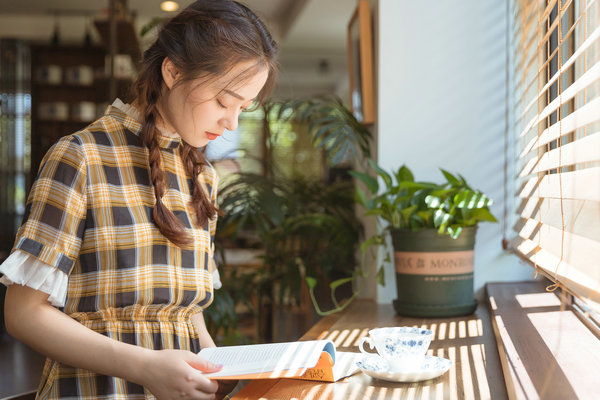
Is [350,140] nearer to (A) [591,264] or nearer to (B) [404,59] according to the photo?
(B) [404,59]

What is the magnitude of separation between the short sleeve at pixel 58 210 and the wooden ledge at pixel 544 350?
0.77 m

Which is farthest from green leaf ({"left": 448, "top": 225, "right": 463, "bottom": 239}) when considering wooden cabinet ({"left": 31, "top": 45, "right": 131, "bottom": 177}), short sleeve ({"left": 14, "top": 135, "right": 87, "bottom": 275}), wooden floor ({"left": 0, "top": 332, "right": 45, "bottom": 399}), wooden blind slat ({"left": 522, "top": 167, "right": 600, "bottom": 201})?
wooden cabinet ({"left": 31, "top": 45, "right": 131, "bottom": 177})

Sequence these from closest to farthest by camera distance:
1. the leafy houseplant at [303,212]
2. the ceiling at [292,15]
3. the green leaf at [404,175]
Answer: the green leaf at [404,175] → the leafy houseplant at [303,212] → the ceiling at [292,15]

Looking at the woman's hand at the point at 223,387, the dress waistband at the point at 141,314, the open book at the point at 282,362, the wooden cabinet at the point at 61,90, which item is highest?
the wooden cabinet at the point at 61,90

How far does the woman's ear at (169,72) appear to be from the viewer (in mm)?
1229

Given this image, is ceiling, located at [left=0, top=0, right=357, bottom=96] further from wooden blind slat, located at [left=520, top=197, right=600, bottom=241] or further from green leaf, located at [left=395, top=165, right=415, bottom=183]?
wooden blind slat, located at [left=520, top=197, right=600, bottom=241]

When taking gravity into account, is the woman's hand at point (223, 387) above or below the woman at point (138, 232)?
below

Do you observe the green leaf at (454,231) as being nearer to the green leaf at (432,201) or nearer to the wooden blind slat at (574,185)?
the green leaf at (432,201)

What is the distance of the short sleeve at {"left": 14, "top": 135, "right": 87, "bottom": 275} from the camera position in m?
1.08

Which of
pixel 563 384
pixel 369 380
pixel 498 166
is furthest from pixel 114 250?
pixel 498 166

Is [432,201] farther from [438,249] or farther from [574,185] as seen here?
[574,185]

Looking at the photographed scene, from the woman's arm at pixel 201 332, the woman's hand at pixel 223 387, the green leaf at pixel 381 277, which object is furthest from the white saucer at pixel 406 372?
the green leaf at pixel 381 277

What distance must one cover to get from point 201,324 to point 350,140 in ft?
3.28

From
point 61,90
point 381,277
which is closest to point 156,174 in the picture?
point 381,277
